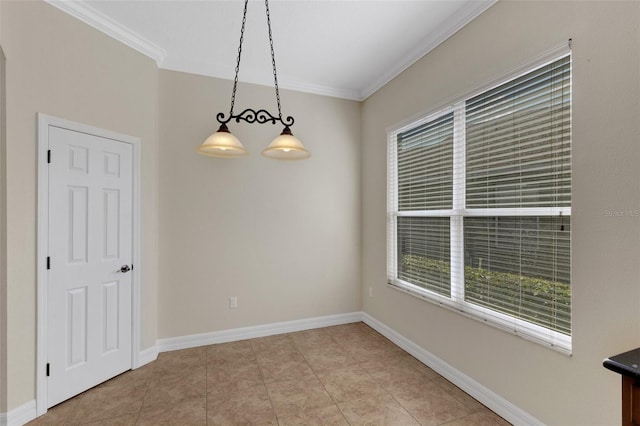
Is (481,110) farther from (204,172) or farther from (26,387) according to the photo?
(26,387)

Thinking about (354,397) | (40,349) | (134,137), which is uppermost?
(134,137)

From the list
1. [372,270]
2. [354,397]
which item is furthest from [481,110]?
[354,397]

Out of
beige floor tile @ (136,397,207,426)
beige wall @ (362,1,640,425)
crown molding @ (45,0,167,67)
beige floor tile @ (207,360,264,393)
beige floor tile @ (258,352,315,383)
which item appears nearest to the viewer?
beige wall @ (362,1,640,425)

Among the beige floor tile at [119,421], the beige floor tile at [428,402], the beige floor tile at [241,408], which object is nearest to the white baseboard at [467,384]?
the beige floor tile at [428,402]

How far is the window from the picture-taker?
72.2 inches

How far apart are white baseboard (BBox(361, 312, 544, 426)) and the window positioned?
21.2 inches

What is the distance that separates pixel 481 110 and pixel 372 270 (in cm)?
229

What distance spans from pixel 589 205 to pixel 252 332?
3.39 metres

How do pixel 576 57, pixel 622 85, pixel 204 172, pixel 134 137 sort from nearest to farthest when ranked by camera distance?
pixel 622 85, pixel 576 57, pixel 134 137, pixel 204 172

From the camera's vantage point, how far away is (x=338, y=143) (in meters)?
4.02

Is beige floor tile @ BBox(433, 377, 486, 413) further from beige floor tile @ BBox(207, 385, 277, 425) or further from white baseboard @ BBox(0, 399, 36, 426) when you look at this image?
white baseboard @ BBox(0, 399, 36, 426)

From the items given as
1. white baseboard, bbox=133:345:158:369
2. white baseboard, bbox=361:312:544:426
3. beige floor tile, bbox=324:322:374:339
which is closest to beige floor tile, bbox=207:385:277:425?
white baseboard, bbox=133:345:158:369

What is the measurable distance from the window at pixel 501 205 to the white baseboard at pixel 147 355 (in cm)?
275

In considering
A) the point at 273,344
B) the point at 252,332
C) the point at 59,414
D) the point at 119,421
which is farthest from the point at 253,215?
the point at 59,414
